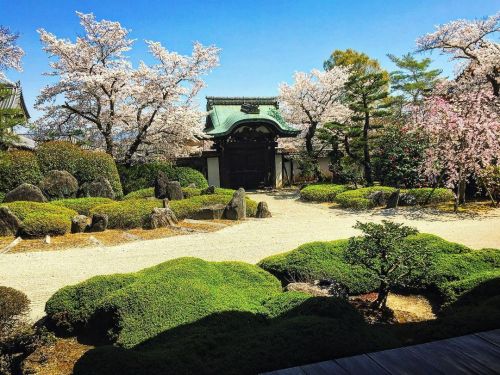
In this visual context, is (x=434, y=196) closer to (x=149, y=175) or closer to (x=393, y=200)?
(x=393, y=200)

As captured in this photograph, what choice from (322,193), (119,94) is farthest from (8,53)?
(322,193)

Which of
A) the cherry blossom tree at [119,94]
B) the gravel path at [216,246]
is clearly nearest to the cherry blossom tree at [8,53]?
the cherry blossom tree at [119,94]

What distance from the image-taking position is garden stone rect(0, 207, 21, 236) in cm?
1085

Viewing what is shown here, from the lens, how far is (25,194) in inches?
535

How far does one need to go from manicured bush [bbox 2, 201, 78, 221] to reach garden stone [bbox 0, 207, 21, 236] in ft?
1.57

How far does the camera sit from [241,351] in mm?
2506

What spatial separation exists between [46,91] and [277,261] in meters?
16.6

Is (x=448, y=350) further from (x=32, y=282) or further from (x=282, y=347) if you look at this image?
(x=32, y=282)

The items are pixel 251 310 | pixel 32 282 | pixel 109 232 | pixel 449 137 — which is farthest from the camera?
pixel 449 137

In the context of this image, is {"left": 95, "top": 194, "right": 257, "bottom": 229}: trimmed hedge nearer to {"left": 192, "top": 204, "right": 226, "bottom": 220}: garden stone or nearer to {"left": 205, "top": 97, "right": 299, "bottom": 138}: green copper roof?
{"left": 192, "top": 204, "right": 226, "bottom": 220}: garden stone

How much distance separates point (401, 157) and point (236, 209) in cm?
962

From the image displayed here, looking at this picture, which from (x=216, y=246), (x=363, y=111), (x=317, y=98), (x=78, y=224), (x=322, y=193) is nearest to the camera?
(x=216, y=246)

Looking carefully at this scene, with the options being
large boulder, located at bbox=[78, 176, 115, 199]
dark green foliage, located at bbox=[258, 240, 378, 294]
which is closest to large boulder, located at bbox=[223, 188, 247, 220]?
large boulder, located at bbox=[78, 176, 115, 199]

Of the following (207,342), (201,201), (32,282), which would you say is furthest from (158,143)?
(207,342)
